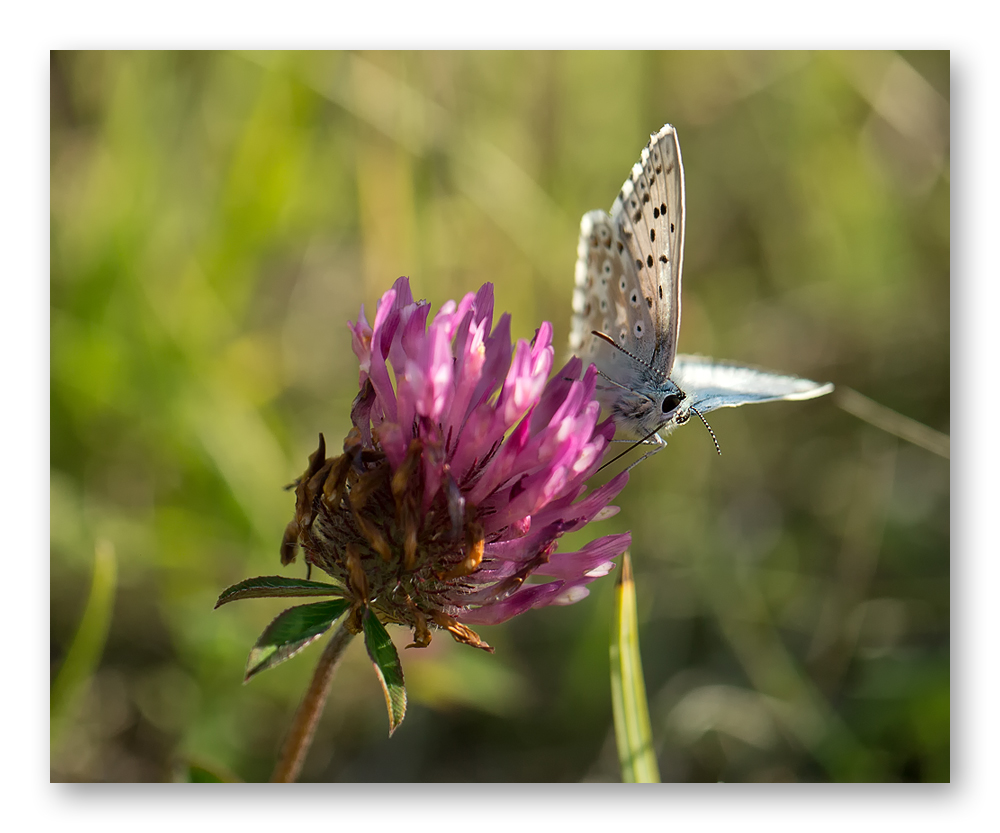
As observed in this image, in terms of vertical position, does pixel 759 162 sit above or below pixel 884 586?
above

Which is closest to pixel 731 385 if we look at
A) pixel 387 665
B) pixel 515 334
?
pixel 387 665

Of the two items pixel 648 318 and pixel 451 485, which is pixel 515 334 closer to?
pixel 648 318

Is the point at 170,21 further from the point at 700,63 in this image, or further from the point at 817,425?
the point at 817,425

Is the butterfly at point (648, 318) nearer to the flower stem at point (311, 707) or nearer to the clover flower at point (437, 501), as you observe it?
the clover flower at point (437, 501)

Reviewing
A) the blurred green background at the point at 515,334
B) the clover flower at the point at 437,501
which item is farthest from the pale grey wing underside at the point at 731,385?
the blurred green background at the point at 515,334

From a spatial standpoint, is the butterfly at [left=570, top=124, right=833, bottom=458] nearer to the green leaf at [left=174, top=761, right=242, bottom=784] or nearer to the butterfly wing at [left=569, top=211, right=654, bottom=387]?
the butterfly wing at [left=569, top=211, right=654, bottom=387]

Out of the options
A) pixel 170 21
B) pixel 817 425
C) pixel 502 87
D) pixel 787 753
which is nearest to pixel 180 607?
pixel 170 21
